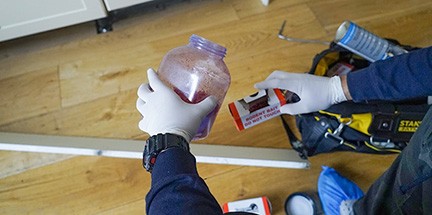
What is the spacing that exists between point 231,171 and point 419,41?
81 centimetres

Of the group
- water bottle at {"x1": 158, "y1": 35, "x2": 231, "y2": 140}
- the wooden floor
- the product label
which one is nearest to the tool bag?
the product label

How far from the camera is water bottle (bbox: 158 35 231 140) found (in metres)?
0.68

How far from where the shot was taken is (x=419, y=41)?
4.18 ft

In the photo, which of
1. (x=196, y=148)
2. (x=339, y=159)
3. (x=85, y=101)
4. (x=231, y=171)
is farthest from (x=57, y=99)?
(x=339, y=159)

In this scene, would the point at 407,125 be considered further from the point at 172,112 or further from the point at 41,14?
the point at 41,14

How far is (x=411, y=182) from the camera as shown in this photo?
634mm

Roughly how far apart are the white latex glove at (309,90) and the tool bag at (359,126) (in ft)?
0.11

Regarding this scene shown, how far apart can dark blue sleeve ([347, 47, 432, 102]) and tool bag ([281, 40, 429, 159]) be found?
0.26 feet

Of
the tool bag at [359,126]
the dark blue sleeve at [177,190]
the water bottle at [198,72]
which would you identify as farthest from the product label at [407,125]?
the dark blue sleeve at [177,190]

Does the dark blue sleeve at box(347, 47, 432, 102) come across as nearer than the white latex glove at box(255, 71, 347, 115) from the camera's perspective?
Yes

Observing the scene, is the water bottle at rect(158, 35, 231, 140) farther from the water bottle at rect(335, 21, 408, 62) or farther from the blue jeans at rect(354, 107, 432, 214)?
the water bottle at rect(335, 21, 408, 62)

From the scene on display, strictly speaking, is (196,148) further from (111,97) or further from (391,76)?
(391,76)

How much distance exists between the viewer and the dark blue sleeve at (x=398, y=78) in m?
0.71

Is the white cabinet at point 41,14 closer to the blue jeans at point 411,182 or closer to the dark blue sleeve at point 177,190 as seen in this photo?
the dark blue sleeve at point 177,190
